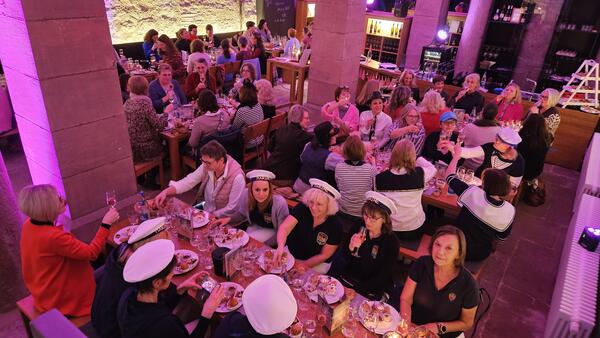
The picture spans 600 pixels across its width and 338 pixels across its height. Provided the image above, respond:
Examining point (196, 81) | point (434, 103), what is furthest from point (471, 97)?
point (196, 81)

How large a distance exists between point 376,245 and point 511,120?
148 inches

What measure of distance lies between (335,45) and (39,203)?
5190mm

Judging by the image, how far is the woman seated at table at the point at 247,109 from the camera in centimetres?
521

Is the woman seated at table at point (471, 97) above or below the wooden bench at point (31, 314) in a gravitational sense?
above

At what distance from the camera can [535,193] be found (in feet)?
18.6

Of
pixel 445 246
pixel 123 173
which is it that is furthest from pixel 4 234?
pixel 445 246

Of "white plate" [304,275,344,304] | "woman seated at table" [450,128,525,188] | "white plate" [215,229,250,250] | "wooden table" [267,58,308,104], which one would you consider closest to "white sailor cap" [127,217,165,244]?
"white plate" [215,229,250,250]

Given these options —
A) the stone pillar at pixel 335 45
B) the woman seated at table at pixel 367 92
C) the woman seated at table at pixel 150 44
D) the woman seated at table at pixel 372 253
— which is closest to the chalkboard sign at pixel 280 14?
the woman seated at table at pixel 150 44

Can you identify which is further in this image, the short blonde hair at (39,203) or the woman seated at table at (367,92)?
the woman seated at table at (367,92)

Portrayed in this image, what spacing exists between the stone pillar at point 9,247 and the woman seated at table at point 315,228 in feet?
7.17

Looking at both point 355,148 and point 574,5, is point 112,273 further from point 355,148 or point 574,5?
point 574,5

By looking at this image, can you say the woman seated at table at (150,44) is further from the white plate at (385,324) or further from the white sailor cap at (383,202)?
the white plate at (385,324)

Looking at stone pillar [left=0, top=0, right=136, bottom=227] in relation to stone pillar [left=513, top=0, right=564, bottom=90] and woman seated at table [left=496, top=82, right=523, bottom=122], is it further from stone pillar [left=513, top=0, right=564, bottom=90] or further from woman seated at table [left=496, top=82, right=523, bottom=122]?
stone pillar [left=513, top=0, right=564, bottom=90]

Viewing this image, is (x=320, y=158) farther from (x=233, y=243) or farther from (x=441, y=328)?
(x=441, y=328)
